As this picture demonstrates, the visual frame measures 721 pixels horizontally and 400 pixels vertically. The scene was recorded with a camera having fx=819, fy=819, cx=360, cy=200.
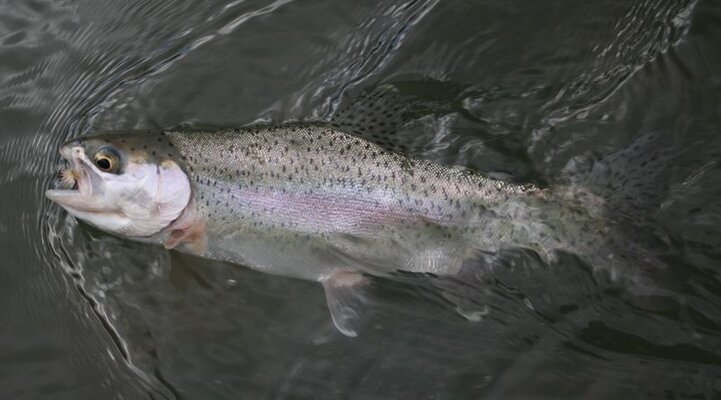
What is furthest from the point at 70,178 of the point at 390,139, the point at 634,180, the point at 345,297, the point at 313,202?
the point at 634,180

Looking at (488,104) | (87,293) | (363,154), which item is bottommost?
(87,293)

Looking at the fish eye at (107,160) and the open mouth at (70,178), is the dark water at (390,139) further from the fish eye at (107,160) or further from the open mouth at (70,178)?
the fish eye at (107,160)

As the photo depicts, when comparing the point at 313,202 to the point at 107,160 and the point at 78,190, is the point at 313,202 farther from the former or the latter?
the point at 78,190

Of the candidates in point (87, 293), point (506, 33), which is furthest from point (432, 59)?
point (87, 293)

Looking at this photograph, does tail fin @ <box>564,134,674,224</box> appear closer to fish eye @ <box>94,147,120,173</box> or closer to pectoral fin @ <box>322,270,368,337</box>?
pectoral fin @ <box>322,270,368,337</box>

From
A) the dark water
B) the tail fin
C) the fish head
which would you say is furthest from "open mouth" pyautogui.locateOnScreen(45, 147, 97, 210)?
the tail fin

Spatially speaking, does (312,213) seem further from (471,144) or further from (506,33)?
(506,33)
